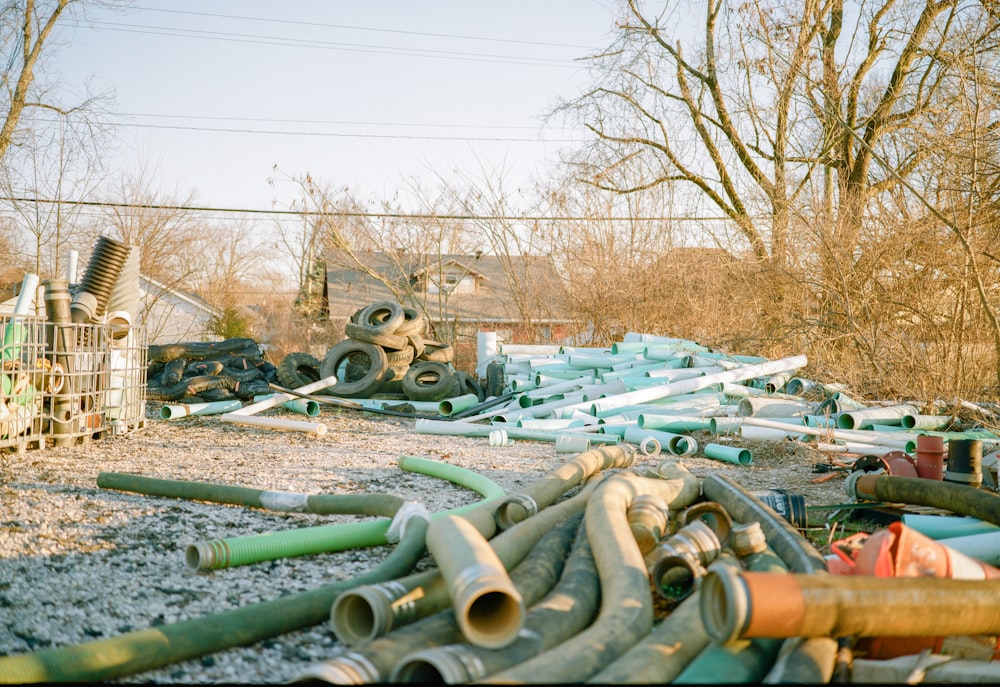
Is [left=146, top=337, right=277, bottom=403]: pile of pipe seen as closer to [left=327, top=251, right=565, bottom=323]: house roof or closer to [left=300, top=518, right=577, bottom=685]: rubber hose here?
[left=327, top=251, right=565, bottom=323]: house roof

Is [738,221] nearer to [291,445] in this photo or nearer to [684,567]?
[291,445]

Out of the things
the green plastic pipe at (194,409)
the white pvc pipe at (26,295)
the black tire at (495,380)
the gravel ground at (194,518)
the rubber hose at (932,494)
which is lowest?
the gravel ground at (194,518)

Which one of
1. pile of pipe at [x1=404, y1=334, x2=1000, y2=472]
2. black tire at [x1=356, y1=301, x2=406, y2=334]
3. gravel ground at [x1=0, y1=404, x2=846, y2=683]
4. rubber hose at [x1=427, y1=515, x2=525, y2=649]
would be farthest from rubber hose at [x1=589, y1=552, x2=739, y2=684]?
black tire at [x1=356, y1=301, x2=406, y2=334]

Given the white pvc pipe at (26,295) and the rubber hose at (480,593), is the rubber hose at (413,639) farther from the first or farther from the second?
the white pvc pipe at (26,295)

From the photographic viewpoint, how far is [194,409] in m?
8.35

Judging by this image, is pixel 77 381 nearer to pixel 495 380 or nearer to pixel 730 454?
pixel 730 454

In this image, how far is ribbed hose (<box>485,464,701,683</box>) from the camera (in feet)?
6.03

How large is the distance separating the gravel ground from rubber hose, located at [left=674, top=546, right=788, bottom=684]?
100 centimetres

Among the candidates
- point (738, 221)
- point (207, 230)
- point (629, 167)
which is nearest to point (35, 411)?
point (738, 221)

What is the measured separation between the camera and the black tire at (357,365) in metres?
9.98

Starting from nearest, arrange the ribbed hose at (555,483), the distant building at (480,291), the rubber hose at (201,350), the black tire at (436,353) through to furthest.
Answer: the ribbed hose at (555,483) → the black tire at (436,353) → the rubber hose at (201,350) → the distant building at (480,291)

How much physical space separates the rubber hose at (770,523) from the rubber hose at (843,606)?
1.74 feet

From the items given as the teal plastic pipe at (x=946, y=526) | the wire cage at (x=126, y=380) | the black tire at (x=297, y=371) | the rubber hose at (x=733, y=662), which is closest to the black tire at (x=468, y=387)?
the black tire at (x=297, y=371)

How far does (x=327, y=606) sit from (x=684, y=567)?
1231 millimetres
